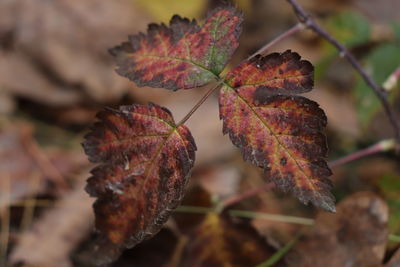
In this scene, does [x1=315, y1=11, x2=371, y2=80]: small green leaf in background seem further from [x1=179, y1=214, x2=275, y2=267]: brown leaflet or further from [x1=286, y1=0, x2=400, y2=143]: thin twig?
[x1=179, y1=214, x2=275, y2=267]: brown leaflet

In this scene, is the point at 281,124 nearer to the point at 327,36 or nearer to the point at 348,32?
the point at 327,36

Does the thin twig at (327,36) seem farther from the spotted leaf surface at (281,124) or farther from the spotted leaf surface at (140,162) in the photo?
the spotted leaf surface at (140,162)

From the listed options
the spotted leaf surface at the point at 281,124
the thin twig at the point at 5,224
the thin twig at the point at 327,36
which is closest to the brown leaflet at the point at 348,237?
the thin twig at the point at 327,36

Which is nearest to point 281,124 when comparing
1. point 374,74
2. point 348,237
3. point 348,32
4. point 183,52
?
point 183,52

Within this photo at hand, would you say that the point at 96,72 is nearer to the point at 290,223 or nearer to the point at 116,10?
the point at 116,10

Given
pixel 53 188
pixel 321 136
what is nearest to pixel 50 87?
pixel 53 188

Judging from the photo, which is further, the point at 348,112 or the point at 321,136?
the point at 348,112
